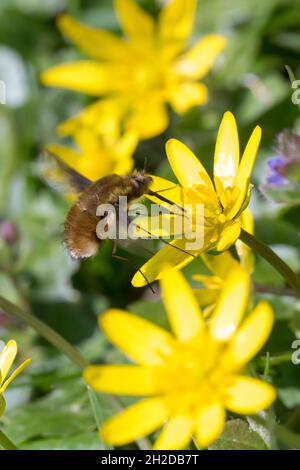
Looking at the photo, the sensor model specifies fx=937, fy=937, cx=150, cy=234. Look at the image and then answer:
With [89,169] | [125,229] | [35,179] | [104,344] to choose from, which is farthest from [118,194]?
[35,179]

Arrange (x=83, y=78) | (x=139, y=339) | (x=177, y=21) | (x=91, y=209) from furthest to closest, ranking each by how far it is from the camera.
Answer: (x=83, y=78) < (x=177, y=21) < (x=91, y=209) < (x=139, y=339)

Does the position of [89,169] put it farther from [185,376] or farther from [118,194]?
[185,376]

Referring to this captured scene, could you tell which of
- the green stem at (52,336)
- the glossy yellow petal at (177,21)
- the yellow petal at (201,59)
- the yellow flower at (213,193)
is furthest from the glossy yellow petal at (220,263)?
the glossy yellow petal at (177,21)

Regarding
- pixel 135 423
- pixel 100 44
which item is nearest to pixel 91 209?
pixel 135 423

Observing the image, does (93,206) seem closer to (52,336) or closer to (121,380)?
(52,336)

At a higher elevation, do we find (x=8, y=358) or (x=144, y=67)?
(x=144, y=67)

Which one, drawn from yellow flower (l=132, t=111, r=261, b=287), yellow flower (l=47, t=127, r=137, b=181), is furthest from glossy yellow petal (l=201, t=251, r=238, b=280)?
yellow flower (l=47, t=127, r=137, b=181)
